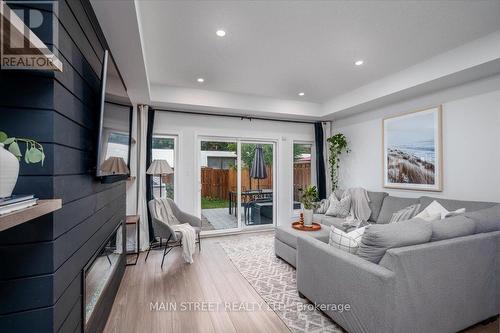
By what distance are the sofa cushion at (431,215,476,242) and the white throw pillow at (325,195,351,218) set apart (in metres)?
2.14

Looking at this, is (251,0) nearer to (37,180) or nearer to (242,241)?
(37,180)

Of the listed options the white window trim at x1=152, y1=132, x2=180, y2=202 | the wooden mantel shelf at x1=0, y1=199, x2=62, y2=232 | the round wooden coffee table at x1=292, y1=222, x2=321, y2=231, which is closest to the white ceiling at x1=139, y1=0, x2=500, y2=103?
the white window trim at x1=152, y1=132, x2=180, y2=202

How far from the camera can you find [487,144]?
115 inches

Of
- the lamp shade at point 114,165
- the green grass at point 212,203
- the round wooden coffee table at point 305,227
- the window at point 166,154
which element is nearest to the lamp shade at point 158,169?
the window at point 166,154

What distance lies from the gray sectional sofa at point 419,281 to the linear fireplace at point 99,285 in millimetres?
1747

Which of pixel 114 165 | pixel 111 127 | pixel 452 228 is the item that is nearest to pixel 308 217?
pixel 452 228

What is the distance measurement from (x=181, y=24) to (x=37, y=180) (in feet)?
6.45

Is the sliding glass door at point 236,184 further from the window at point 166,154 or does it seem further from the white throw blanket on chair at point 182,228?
the white throw blanket on chair at point 182,228

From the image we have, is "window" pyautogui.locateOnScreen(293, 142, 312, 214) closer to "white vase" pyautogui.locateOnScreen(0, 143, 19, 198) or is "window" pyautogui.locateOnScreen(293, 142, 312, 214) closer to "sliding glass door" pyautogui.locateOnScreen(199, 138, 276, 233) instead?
"sliding glass door" pyautogui.locateOnScreen(199, 138, 276, 233)

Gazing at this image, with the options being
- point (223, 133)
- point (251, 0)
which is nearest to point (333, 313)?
point (251, 0)

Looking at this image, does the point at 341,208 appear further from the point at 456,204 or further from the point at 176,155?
the point at 176,155

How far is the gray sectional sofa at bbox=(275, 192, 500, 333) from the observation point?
156 centimetres

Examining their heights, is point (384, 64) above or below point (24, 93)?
above

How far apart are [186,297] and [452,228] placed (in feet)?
8.21
